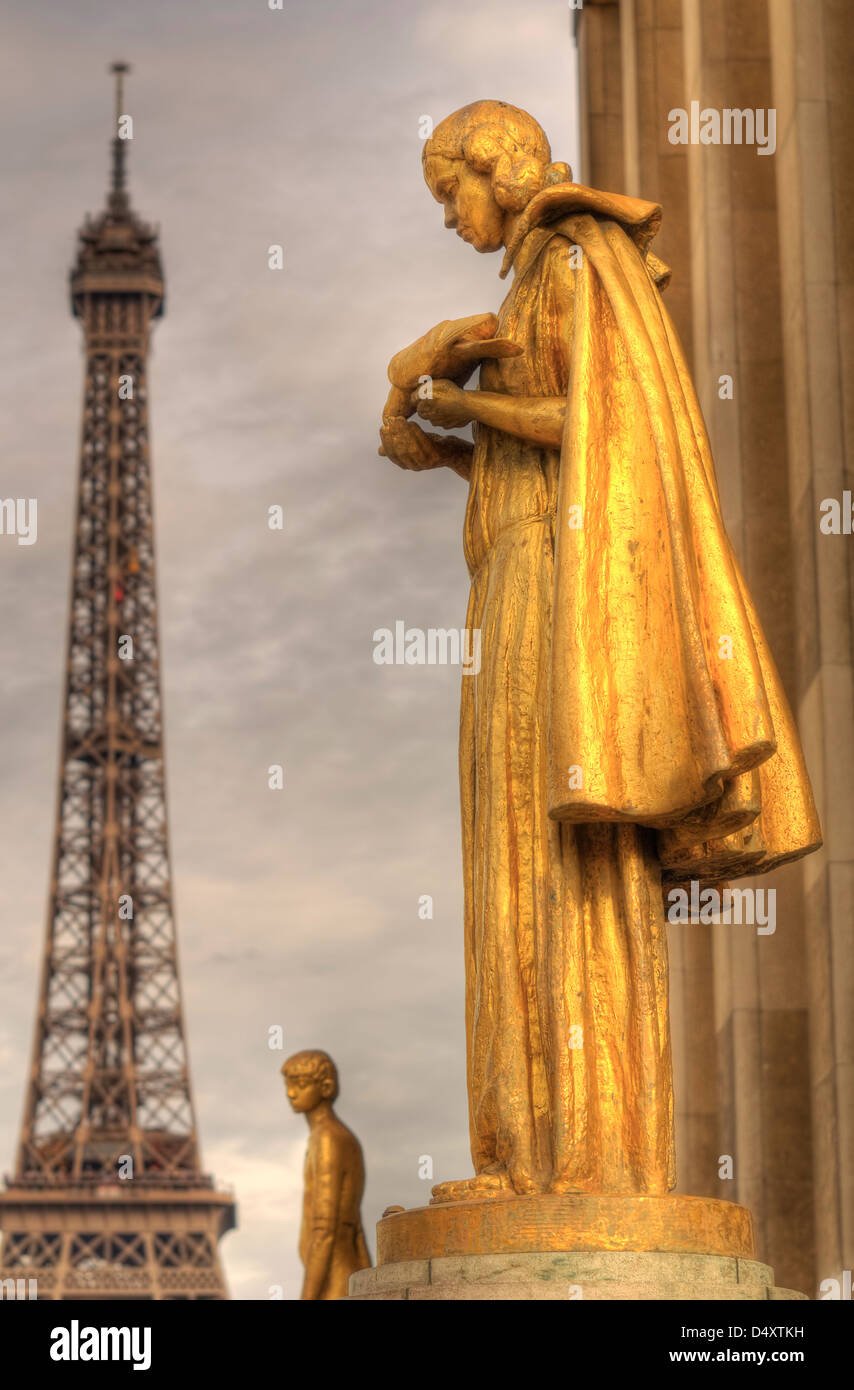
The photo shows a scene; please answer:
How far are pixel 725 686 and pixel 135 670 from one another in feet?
200

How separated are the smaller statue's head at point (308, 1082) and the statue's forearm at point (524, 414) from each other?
7.11 m

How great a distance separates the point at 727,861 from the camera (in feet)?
20.7

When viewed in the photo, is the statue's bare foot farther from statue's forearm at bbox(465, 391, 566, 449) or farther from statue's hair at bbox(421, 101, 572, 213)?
statue's hair at bbox(421, 101, 572, 213)

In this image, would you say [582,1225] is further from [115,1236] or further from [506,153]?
[115,1236]

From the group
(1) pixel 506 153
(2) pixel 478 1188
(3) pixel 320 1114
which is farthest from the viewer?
(3) pixel 320 1114

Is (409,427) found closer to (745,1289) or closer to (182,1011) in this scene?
(745,1289)

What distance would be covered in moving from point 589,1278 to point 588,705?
1554 mm

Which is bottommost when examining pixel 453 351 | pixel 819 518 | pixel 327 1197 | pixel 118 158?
pixel 327 1197

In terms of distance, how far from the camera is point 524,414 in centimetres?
645

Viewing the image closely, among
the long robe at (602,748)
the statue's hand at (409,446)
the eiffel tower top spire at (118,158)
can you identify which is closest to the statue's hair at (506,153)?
the long robe at (602,748)

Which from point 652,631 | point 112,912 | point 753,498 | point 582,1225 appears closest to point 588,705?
point 652,631

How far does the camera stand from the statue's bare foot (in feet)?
19.3
